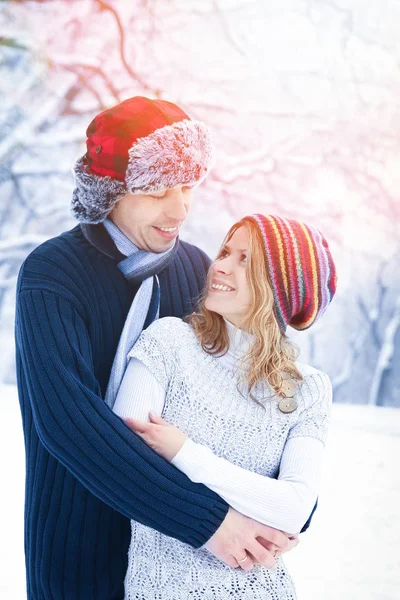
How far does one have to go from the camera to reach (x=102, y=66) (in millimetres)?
5277

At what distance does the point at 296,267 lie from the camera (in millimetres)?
1443

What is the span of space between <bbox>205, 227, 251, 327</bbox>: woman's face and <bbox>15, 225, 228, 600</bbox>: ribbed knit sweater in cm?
18

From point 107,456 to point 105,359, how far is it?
0.32 m

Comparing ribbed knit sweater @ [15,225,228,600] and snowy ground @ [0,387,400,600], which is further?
snowy ground @ [0,387,400,600]

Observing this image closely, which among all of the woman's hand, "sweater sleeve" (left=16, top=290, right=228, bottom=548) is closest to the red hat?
"sweater sleeve" (left=16, top=290, right=228, bottom=548)

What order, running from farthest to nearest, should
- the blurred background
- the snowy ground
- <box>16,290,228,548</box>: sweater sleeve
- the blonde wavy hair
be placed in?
the blurred background < the snowy ground < the blonde wavy hair < <box>16,290,228,548</box>: sweater sleeve

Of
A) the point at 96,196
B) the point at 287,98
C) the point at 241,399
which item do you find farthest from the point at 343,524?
the point at 287,98

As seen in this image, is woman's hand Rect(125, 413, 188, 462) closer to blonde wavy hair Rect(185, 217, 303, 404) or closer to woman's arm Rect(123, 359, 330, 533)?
woman's arm Rect(123, 359, 330, 533)

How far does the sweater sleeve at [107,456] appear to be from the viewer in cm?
119

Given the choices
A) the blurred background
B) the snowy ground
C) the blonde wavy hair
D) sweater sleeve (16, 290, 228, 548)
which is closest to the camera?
sweater sleeve (16, 290, 228, 548)

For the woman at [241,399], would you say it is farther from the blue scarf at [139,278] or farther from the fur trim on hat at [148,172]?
the fur trim on hat at [148,172]

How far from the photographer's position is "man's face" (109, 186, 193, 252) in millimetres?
1503

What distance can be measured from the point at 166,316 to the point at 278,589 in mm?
605

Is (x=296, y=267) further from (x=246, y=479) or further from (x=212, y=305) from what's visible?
(x=246, y=479)
